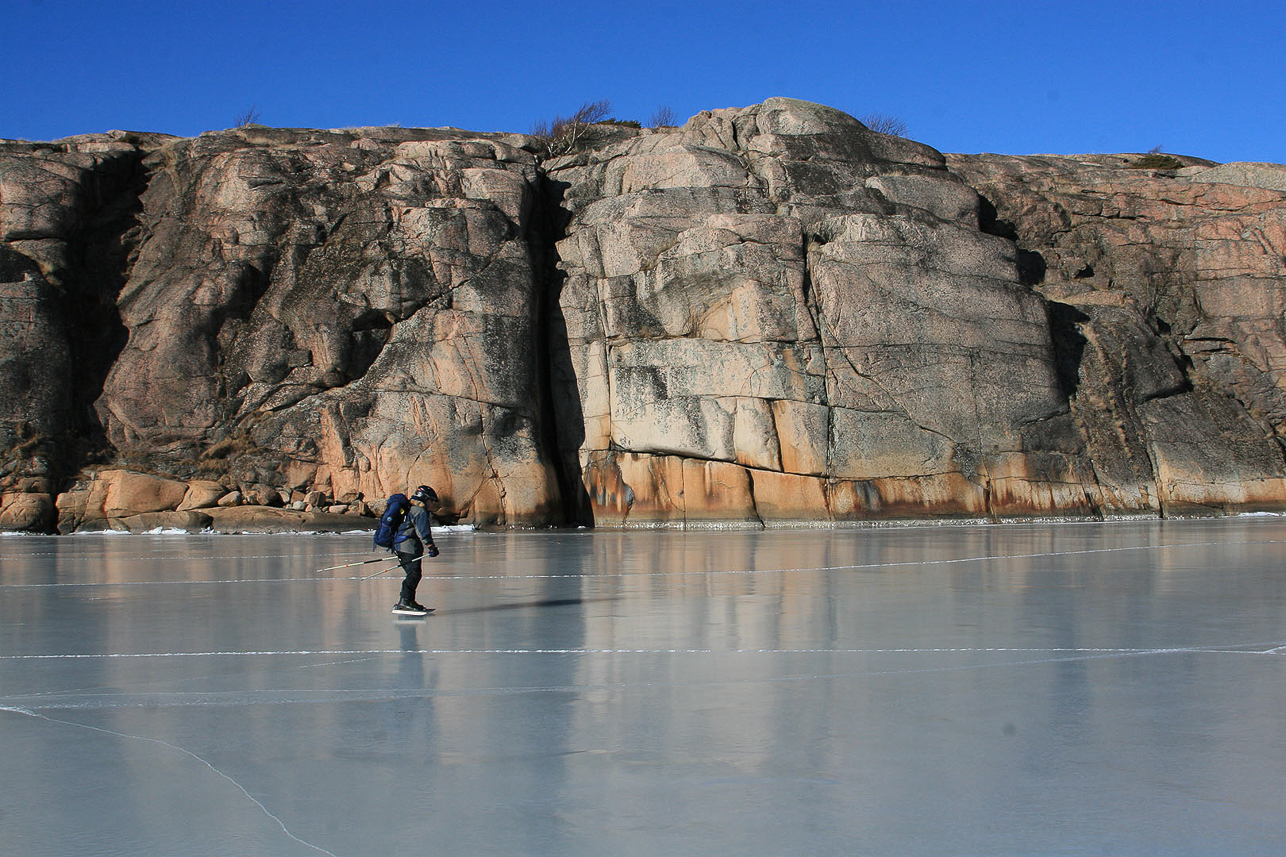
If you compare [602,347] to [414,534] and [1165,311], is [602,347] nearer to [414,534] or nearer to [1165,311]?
[1165,311]

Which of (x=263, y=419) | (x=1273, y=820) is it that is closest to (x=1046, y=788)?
(x=1273, y=820)

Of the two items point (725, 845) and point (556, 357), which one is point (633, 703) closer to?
point (725, 845)

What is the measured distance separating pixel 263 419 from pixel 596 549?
44.7ft

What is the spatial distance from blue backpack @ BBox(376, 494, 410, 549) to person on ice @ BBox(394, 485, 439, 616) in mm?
51

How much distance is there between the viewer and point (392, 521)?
432 inches

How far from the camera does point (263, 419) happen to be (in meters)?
28.8

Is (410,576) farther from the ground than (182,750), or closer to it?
farther from the ground

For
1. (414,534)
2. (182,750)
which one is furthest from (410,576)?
(182,750)

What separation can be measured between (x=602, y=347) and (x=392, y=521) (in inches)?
762

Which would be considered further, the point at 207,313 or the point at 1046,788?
the point at 207,313

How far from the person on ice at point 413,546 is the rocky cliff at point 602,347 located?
16.7 metres

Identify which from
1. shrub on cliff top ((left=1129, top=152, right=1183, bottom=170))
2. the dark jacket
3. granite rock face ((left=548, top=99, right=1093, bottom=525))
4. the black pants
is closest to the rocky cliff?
granite rock face ((left=548, top=99, right=1093, bottom=525))

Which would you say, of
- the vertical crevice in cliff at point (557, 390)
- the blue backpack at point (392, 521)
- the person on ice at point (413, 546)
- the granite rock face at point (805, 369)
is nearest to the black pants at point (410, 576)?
the person on ice at point (413, 546)

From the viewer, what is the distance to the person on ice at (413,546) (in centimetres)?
1032
